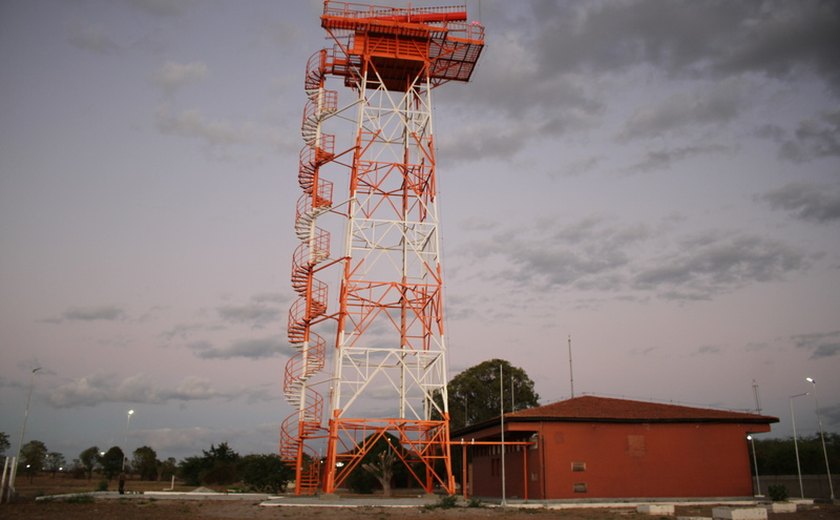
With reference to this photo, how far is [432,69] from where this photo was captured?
41.5m

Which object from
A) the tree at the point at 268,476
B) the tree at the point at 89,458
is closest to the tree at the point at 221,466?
the tree at the point at 268,476

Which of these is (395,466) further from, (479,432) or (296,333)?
(296,333)

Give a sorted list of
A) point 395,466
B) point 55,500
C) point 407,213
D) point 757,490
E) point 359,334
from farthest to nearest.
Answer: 1. point 395,466
2. point 757,490
3. point 407,213
4. point 359,334
5. point 55,500

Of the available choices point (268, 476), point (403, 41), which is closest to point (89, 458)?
point (268, 476)

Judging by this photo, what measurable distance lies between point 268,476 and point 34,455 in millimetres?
44625

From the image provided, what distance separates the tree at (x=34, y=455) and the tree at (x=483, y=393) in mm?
49564

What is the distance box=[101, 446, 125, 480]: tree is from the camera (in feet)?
297

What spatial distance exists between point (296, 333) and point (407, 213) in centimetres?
909

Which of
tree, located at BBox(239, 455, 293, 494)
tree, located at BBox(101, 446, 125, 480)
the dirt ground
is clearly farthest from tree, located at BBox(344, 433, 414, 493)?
tree, located at BBox(101, 446, 125, 480)

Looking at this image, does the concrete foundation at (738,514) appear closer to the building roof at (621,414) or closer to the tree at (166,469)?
the building roof at (621,414)

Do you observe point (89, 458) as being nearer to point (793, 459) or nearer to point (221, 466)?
point (221, 466)

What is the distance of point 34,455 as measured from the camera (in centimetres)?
8594

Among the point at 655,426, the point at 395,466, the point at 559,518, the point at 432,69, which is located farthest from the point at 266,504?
the point at 395,466

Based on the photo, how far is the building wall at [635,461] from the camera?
3572 cm
